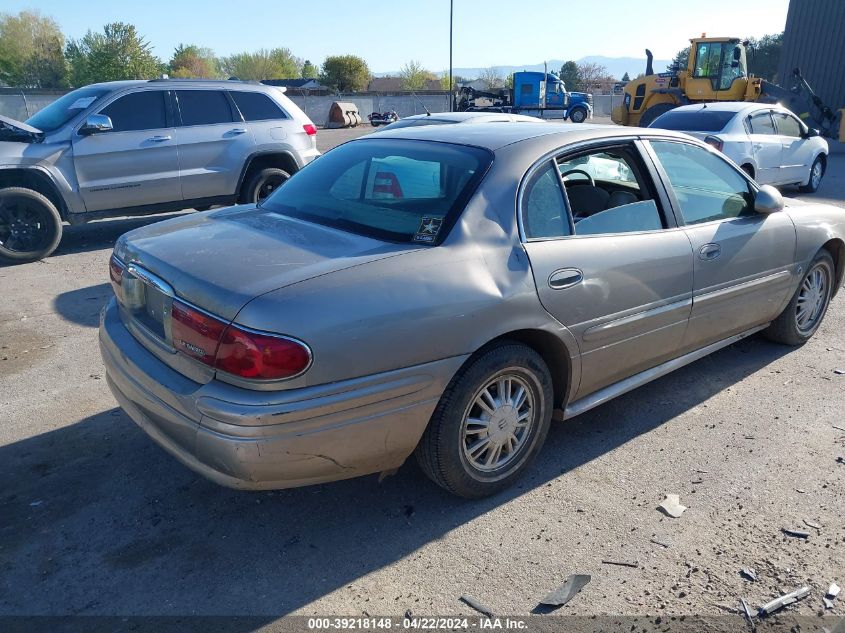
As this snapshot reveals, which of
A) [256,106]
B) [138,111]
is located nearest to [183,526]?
[138,111]

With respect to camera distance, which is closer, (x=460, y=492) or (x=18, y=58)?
(x=460, y=492)

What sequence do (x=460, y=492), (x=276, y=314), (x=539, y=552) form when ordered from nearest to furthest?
1. (x=276, y=314)
2. (x=539, y=552)
3. (x=460, y=492)

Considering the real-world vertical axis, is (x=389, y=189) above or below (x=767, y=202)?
above

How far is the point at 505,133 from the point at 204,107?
245 inches

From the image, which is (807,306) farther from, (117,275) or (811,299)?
(117,275)

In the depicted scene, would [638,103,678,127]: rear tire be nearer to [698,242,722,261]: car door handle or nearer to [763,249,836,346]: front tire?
[763,249,836,346]: front tire

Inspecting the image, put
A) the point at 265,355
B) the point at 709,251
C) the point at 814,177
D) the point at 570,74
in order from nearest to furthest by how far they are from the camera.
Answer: the point at 265,355
the point at 709,251
the point at 814,177
the point at 570,74

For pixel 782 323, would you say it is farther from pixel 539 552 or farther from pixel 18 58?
pixel 18 58

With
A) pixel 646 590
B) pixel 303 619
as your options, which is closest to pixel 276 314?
pixel 303 619

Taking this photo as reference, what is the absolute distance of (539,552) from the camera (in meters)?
2.86

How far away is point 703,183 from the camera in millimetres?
4320

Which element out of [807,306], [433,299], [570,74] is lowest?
[807,306]

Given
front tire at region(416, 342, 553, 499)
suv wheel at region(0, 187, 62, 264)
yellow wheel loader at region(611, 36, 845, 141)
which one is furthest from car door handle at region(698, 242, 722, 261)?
yellow wheel loader at region(611, 36, 845, 141)

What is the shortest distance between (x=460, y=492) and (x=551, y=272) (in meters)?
1.10
